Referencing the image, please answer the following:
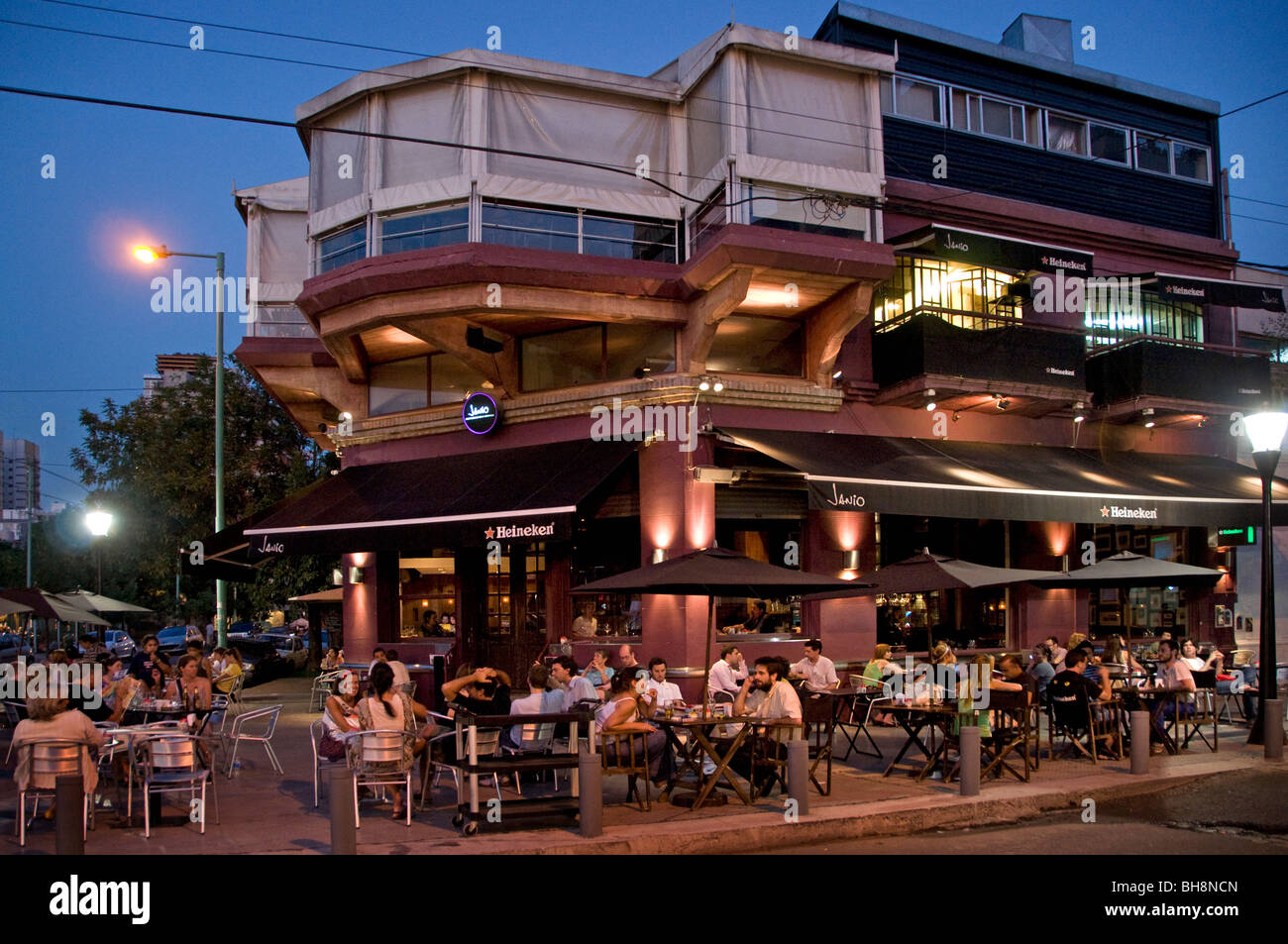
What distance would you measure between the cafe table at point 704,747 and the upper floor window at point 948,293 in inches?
403

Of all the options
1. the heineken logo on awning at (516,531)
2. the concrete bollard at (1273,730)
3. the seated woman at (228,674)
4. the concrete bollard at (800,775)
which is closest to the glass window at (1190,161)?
the concrete bollard at (1273,730)

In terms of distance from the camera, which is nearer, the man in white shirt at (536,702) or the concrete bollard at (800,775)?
the concrete bollard at (800,775)

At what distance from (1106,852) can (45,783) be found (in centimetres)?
871

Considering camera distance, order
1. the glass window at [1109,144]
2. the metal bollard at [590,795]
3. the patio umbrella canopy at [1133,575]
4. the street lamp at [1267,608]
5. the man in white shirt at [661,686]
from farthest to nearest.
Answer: the glass window at [1109,144], the patio umbrella canopy at [1133,575], the street lamp at [1267,608], the man in white shirt at [661,686], the metal bollard at [590,795]

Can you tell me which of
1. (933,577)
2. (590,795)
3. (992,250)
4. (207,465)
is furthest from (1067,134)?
(207,465)

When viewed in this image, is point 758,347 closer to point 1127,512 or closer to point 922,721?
point 1127,512

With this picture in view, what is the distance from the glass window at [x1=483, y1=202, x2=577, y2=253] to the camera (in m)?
16.9

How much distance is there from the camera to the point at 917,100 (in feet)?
64.6

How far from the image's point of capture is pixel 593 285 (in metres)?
16.4

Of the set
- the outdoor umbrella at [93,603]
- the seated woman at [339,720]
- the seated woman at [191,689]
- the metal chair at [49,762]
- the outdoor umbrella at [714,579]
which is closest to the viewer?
the metal chair at [49,762]

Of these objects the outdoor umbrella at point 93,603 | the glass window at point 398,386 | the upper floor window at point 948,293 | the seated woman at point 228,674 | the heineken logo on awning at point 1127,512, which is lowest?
the seated woman at point 228,674

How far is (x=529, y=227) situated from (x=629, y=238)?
1.84 m

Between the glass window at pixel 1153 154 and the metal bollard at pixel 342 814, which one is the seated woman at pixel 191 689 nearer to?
the metal bollard at pixel 342 814

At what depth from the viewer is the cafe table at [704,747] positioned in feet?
30.6
